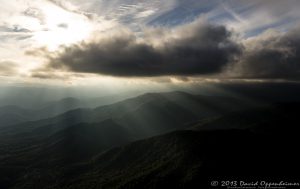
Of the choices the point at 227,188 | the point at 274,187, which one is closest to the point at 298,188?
the point at 274,187

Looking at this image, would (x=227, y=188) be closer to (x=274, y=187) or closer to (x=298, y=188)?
(x=274, y=187)

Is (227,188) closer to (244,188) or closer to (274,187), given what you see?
(244,188)

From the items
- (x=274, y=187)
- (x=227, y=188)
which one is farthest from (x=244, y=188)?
(x=274, y=187)

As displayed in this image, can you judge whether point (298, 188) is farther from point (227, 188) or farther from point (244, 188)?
point (227, 188)

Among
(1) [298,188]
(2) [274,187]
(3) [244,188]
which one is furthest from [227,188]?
(1) [298,188]

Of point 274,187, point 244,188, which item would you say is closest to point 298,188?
point 274,187
